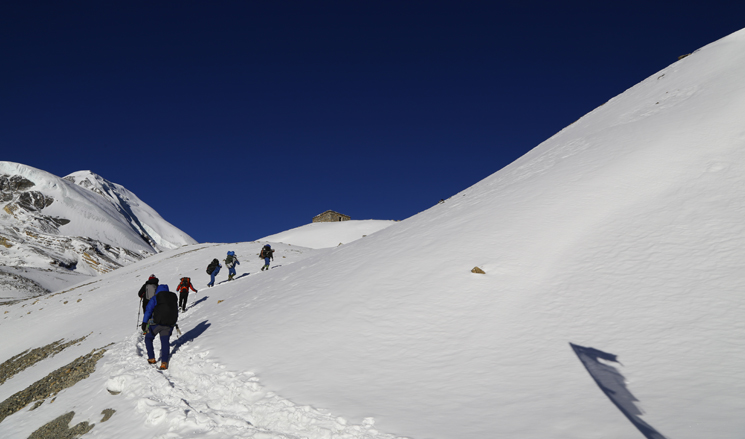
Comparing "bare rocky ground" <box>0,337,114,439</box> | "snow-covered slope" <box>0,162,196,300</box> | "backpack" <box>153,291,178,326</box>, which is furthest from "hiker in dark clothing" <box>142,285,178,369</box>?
"snow-covered slope" <box>0,162,196,300</box>

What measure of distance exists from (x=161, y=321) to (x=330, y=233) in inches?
1860

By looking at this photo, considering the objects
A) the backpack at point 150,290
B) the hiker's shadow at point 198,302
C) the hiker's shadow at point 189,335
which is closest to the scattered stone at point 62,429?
the hiker's shadow at point 189,335

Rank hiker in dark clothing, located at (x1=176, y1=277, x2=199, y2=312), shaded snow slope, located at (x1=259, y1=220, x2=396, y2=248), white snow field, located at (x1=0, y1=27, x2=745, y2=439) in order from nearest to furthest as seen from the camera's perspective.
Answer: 1. white snow field, located at (x1=0, y1=27, x2=745, y2=439)
2. hiker in dark clothing, located at (x1=176, y1=277, x2=199, y2=312)
3. shaded snow slope, located at (x1=259, y1=220, x2=396, y2=248)

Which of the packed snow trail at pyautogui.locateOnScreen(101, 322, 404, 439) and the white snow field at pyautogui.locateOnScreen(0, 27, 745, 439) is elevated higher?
the white snow field at pyautogui.locateOnScreen(0, 27, 745, 439)

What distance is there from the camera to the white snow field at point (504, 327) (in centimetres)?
566

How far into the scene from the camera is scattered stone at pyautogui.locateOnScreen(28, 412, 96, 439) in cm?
708

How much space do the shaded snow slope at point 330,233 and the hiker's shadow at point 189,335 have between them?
1530 inches

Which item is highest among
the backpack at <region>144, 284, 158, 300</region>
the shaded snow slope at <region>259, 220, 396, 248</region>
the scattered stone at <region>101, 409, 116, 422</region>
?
the shaded snow slope at <region>259, 220, 396, 248</region>

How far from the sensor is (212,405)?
7117 mm

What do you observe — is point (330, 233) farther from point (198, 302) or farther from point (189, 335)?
point (189, 335)

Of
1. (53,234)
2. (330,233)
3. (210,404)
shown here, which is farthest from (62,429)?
(53,234)

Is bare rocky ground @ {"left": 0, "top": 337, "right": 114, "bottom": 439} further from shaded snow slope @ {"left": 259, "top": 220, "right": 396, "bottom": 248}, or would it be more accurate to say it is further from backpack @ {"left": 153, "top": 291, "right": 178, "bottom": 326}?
shaded snow slope @ {"left": 259, "top": 220, "right": 396, "bottom": 248}

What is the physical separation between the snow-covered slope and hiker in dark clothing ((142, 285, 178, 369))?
58.3m

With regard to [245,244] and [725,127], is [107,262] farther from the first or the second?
[725,127]
